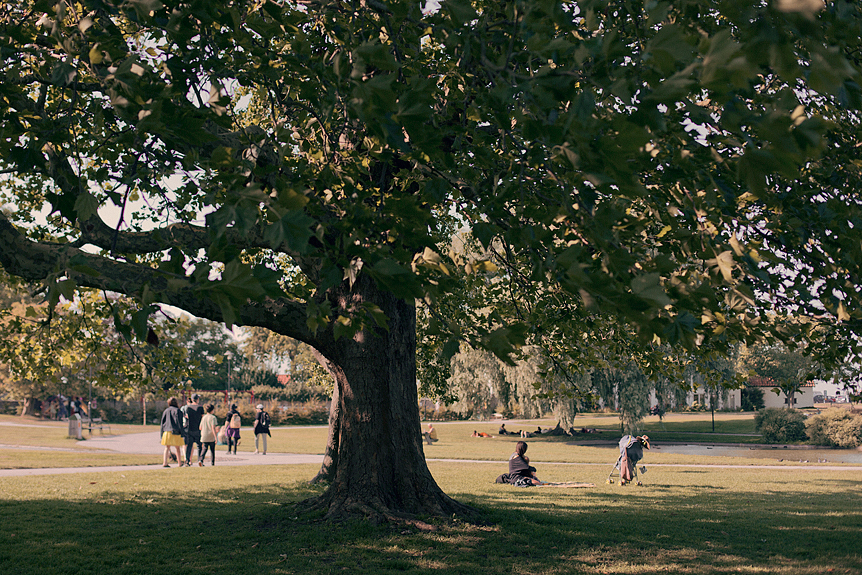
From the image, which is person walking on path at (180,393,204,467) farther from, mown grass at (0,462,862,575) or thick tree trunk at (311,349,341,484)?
thick tree trunk at (311,349,341,484)

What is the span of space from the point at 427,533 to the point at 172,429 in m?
12.3

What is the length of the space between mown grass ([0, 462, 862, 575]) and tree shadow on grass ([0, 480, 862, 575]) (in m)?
0.02

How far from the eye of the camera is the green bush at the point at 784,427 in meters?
35.3

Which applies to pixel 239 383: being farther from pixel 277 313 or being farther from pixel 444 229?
pixel 277 313

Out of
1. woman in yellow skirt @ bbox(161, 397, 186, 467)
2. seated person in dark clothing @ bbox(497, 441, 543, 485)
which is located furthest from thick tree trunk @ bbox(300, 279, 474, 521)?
woman in yellow skirt @ bbox(161, 397, 186, 467)

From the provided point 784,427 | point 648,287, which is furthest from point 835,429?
point 648,287

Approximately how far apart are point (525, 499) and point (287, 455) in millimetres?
14255

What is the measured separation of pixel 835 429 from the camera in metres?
32.3

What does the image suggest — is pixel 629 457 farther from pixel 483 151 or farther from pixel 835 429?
pixel 835 429

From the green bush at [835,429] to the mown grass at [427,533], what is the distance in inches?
824

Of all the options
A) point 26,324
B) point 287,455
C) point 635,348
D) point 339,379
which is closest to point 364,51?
point 339,379

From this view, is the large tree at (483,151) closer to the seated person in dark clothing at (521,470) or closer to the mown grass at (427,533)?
the mown grass at (427,533)

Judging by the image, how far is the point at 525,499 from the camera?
12742 millimetres

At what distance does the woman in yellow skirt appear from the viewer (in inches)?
694
